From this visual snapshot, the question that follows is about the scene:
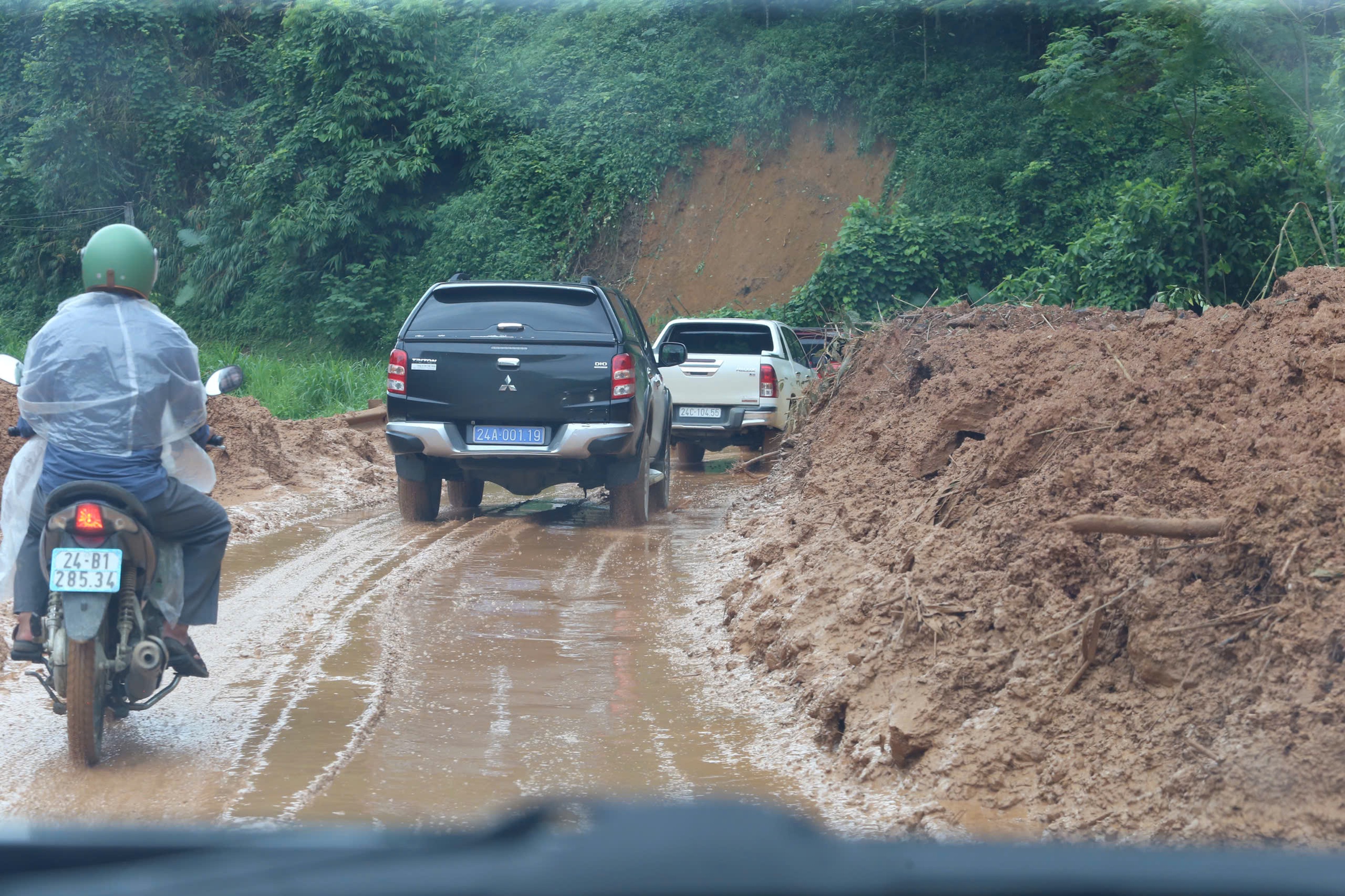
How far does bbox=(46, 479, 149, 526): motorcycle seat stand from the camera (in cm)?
445

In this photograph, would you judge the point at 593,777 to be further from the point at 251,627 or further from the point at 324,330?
the point at 324,330

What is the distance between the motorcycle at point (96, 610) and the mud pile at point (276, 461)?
223 inches

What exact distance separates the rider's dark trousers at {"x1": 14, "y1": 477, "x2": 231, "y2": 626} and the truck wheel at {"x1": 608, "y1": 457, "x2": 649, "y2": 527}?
5.53m

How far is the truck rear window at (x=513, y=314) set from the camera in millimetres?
9852

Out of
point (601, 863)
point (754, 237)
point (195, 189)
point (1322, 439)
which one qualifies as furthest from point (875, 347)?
point (195, 189)

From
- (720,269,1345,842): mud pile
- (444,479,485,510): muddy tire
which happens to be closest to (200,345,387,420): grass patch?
(444,479,485,510): muddy tire

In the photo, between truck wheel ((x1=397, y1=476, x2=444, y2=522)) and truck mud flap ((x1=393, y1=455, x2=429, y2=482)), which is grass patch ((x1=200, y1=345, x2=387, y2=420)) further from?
truck mud flap ((x1=393, y1=455, x2=429, y2=482))

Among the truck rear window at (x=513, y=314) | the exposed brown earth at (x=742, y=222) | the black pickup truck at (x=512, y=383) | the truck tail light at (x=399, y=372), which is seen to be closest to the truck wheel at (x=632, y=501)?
the black pickup truck at (x=512, y=383)

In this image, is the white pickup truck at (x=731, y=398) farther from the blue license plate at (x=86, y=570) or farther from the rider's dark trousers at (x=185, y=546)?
the blue license plate at (x=86, y=570)

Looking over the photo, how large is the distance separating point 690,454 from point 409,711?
37.0 ft

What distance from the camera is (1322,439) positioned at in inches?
168

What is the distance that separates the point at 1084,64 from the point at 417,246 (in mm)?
16466

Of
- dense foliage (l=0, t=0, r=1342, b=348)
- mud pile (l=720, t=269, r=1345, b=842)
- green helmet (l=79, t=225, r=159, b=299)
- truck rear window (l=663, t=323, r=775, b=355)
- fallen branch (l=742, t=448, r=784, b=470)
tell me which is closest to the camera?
mud pile (l=720, t=269, r=1345, b=842)

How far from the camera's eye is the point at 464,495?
1141 centimetres
